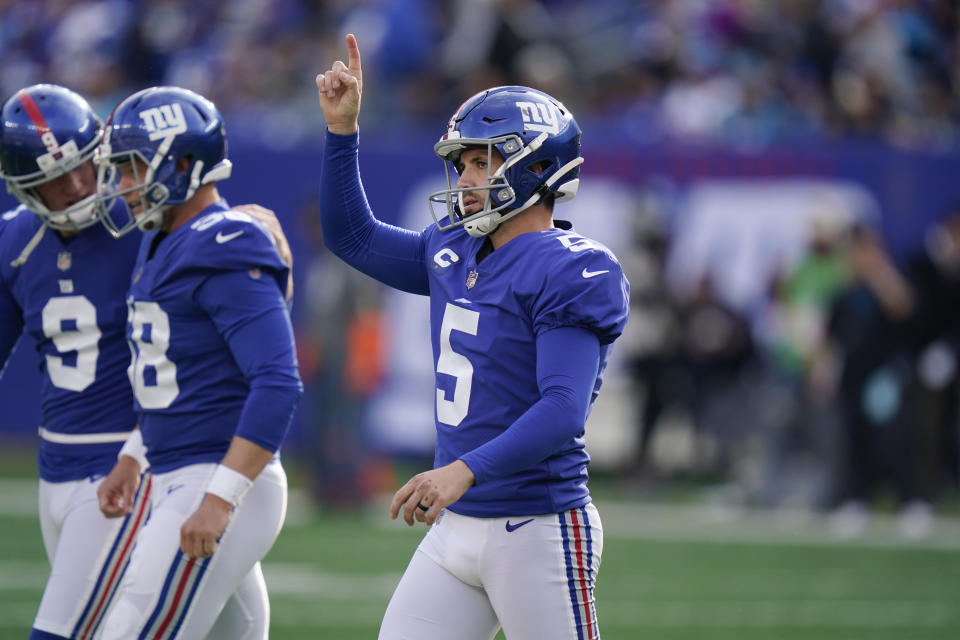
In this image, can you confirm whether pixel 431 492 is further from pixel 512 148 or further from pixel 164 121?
pixel 164 121

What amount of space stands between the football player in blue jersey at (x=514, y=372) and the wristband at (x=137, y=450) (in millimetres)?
987

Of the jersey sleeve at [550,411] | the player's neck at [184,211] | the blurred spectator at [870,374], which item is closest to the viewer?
the jersey sleeve at [550,411]

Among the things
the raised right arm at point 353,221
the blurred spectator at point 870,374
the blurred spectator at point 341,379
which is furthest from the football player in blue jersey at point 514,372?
the blurred spectator at point 870,374

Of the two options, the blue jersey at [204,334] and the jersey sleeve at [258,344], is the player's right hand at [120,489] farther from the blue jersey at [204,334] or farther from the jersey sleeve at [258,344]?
the jersey sleeve at [258,344]

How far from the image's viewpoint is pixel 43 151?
4.70 metres

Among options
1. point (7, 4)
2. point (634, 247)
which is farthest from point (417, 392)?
point (7, 4)

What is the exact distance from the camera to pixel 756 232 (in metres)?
12.3

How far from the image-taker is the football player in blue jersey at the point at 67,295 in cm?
470

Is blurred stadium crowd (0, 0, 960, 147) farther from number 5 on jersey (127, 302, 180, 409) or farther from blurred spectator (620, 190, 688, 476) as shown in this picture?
number 5 on jersey (127, 302, 180, 409)

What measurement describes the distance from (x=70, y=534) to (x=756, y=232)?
8.55 meters

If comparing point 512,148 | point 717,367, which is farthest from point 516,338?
point 717,367

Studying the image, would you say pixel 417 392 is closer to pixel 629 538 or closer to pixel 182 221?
pixel 629 538

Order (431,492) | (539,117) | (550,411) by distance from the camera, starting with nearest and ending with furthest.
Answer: (431,492) < (550,411) < (539,117)

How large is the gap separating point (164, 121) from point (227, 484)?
1100 mm
